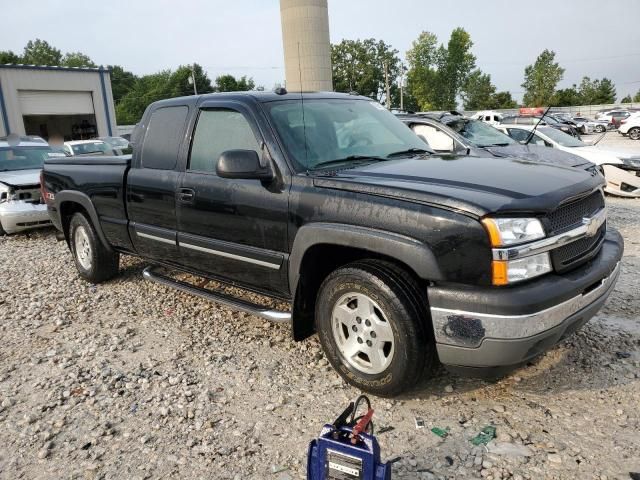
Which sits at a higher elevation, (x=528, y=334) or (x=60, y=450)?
(x=528, y=334)

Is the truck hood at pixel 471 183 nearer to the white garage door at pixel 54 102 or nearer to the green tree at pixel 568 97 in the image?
the white garage door at pixel 54 102

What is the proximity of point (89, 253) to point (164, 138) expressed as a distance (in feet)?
6.73

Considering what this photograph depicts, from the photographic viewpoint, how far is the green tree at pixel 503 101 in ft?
214

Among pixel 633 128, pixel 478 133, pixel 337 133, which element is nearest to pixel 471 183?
pixel 337 133

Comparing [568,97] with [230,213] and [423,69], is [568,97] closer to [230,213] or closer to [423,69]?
[423,69]

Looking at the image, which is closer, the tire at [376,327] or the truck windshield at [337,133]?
the tire at [376,327]

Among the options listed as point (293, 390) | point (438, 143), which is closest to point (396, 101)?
point (438, 143)

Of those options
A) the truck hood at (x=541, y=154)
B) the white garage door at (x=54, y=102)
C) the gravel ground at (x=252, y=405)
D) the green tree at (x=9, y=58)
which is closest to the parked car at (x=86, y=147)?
the truck hood at (x=541, y=154)

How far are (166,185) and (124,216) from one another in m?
0.87

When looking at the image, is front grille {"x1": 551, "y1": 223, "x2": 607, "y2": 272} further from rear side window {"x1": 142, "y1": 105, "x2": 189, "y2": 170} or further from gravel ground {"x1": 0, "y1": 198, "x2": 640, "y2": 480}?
rear side window {"x1": 142, "y1": 105, "x2": 189, "y2": 170}

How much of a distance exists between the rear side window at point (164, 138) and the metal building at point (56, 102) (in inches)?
1238

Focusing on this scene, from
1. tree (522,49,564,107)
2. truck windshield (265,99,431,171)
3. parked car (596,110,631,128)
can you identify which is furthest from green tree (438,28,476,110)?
truck windshield (265,99,431,171)

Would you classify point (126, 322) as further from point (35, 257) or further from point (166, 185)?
point (35, 257)

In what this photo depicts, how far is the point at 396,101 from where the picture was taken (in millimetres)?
82500
